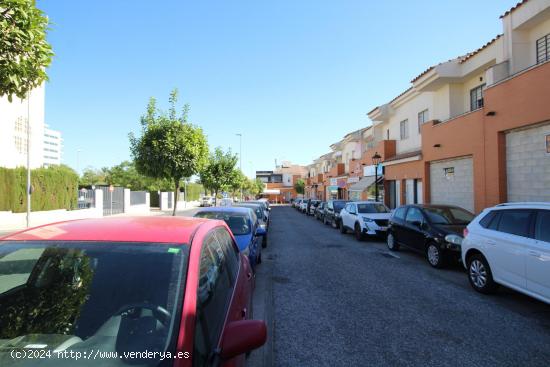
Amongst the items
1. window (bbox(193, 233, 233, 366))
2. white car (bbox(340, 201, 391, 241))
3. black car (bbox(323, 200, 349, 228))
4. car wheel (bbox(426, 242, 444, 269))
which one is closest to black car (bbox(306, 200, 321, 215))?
black car (bbox(323, 200, 349, 228))

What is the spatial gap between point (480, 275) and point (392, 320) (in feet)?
7.86

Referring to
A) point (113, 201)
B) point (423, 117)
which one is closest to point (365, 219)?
point (423, 117)

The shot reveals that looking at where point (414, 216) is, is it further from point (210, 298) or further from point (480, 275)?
point (210, 298)

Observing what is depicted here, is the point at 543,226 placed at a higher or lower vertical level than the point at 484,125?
lower

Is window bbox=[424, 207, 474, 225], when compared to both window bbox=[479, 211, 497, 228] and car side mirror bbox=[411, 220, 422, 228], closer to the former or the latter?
car side mirror bbox=[411, 220, 422, 228]

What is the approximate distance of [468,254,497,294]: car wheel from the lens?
6.34 m

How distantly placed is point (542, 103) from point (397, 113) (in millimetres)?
14321

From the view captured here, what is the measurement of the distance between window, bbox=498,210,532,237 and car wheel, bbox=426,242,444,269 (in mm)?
2613

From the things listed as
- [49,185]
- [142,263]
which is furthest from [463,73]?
[49,185]

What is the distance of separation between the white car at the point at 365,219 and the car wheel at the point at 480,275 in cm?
720

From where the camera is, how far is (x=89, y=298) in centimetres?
216

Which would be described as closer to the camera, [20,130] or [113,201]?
[20,130]

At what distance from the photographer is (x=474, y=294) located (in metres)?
6.61

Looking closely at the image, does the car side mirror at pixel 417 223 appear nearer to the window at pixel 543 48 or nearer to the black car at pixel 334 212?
the window at pixel 543 48
